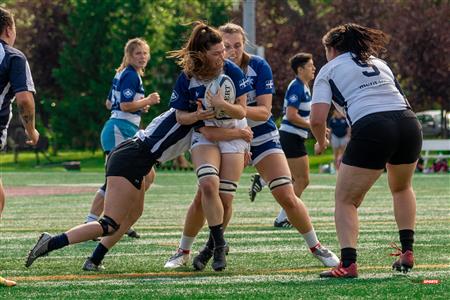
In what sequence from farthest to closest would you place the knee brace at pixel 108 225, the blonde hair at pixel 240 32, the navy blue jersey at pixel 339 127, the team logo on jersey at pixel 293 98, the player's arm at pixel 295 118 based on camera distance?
the navy blue jersey at pixel 339 127 → the team logo on jersey at pixel 293 98 → the player's arm at pixel 295 118 → the blonde hair at pixel 240 32 → the knee brace at pixel 108 225

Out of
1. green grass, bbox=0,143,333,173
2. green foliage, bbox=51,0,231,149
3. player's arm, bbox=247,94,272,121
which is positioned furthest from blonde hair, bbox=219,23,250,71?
green foliage, bbox=51,0,231,149

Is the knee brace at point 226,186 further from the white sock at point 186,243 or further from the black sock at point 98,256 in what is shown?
the black sock at point 98,256

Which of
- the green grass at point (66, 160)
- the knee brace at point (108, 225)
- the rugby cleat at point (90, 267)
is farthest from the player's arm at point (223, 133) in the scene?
the green grass at point (66, 160)

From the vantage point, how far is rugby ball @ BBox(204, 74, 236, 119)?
9.26 metres

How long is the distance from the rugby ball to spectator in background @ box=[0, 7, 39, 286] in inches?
51.6

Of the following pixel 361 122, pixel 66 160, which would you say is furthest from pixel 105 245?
pixel 66 160

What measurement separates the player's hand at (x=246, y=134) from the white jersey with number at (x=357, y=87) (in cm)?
67

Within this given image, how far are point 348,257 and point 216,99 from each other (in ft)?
4.96

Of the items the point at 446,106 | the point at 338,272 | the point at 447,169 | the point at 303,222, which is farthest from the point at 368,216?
the point at 446,106

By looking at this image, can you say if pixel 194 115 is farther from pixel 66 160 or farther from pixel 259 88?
pixel 66 160

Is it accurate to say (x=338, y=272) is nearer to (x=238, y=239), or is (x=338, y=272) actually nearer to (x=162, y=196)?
(x=238, y=239)

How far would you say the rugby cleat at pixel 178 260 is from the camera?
32.2 ft

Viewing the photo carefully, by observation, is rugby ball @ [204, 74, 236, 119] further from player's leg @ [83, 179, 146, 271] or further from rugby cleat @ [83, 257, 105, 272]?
rugby cleat @ [83, 257, 105, 272]

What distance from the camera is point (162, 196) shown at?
21422mm
